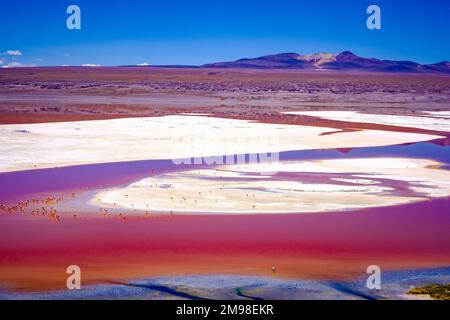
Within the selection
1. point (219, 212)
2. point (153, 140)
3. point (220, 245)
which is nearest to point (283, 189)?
point (219, 212)

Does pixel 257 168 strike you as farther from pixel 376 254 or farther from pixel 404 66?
pixel 404 66

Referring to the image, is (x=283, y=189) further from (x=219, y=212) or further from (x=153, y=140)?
(x=153, y=140)

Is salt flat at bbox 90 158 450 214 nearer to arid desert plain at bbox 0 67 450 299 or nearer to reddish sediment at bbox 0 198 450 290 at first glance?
arid desert plain at bbox 0 67 450 299
